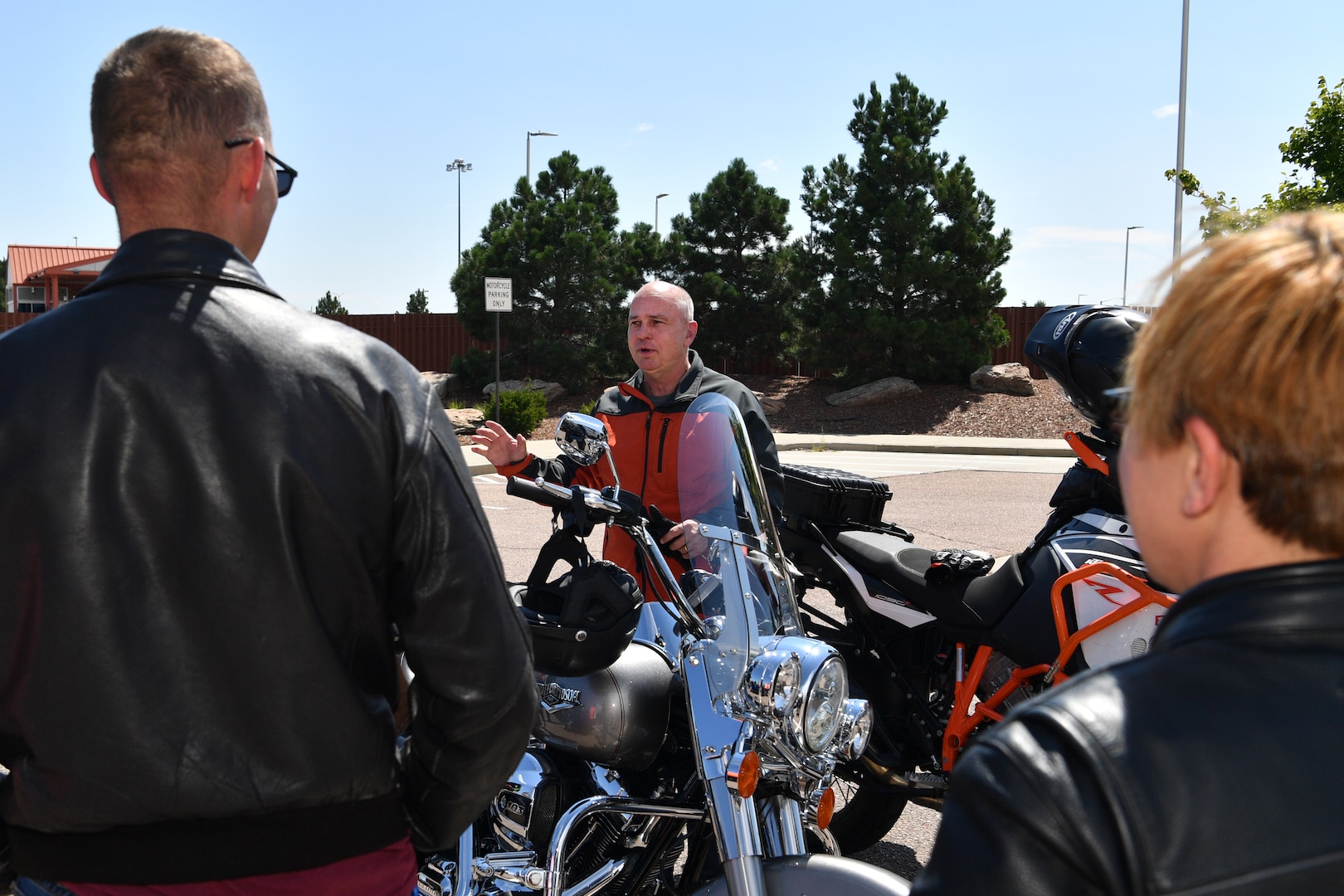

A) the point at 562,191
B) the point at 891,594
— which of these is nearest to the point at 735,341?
the point at 562,191

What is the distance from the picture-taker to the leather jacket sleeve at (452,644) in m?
1.46

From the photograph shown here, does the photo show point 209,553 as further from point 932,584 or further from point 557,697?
point 932,584

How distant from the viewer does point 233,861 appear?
4.69 feet

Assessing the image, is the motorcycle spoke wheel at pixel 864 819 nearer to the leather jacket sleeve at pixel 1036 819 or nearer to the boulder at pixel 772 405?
the leather jacket sleeve at pixel 1036 819

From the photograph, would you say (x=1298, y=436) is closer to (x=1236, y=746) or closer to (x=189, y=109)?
(x=1236, y=746)

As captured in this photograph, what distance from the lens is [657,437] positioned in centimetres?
396

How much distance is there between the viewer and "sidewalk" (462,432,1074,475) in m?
17.9

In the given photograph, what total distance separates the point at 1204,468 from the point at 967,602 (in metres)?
2.42

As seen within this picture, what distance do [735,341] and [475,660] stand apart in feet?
81.6

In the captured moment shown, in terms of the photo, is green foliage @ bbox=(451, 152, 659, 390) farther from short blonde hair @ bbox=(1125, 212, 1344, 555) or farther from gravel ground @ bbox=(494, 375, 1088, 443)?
short blonde hair @ bbox=(1125, 212, 1344, 555)

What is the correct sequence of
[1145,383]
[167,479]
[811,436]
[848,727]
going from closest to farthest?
[1145,383], [167,479], [848,727], [811,436]

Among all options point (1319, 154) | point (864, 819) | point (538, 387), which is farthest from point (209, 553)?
point (538, 387)

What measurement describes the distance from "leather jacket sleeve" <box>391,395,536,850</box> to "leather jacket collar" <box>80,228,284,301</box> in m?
0.32

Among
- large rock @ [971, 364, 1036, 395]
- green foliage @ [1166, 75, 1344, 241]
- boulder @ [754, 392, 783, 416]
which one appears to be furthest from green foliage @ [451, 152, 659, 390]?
green foliage @ [1166, 75, 1344, 241]
